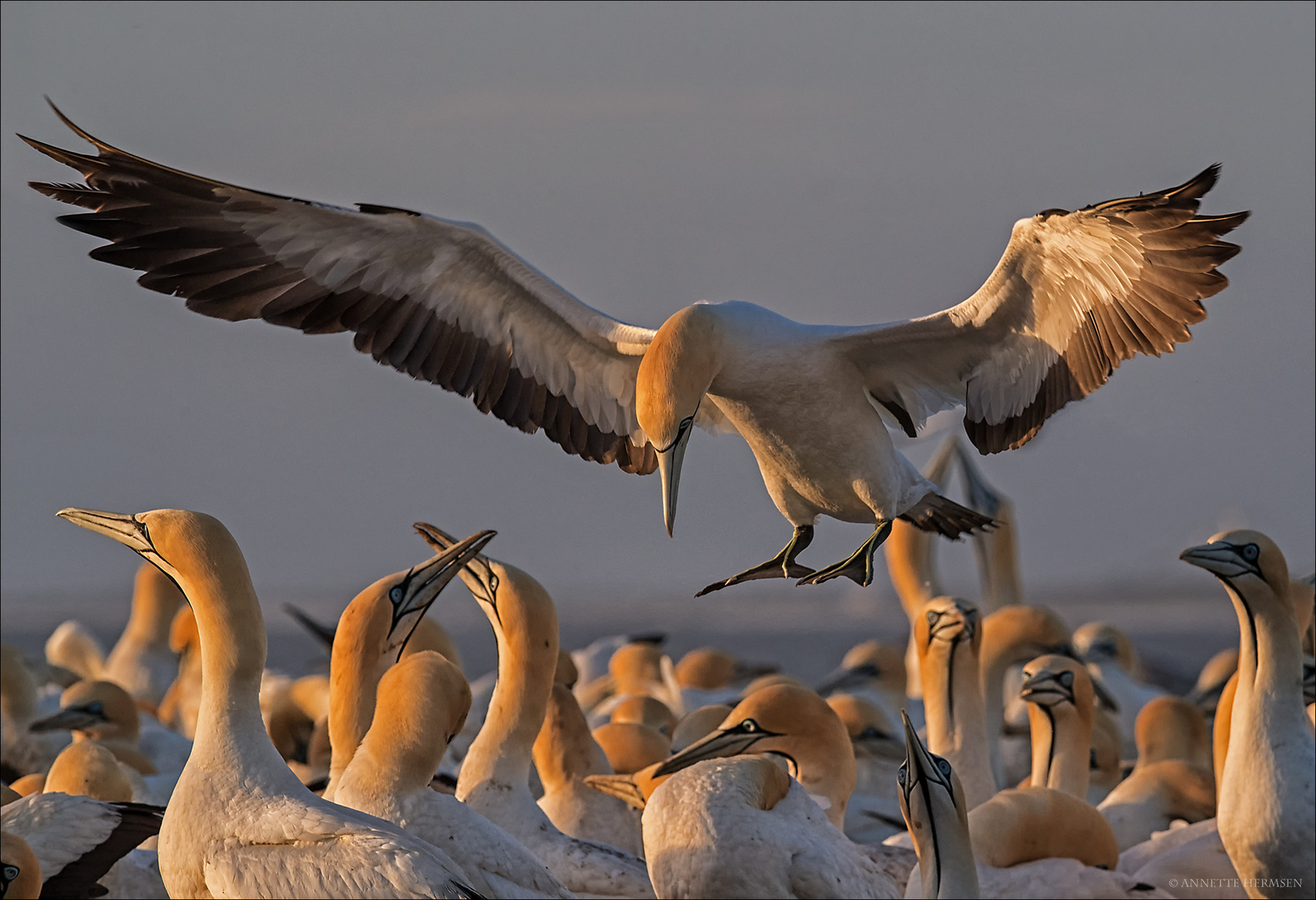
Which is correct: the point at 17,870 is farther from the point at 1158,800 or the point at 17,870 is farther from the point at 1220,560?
the point at 1158,800

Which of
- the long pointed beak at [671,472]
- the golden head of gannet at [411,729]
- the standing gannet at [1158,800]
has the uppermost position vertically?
the long pointed beak at [671,472]

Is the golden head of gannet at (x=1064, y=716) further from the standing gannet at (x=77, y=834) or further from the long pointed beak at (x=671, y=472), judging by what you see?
the standing gannet at (x=77, y=834)

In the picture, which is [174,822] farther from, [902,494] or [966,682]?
[966,682]

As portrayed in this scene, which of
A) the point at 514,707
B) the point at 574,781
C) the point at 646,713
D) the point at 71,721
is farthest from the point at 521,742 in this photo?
the point at 71,721

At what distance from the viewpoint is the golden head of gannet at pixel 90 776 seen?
682cm

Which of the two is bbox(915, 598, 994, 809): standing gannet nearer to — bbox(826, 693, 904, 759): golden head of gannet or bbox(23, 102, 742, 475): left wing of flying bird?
bbox(826, 693, 904, 759): golden head of gannet

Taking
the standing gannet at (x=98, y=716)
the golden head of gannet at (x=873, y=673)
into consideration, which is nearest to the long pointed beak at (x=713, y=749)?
the standing gannet at (x=98, y=716)

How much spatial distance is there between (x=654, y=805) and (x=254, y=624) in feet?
4.90

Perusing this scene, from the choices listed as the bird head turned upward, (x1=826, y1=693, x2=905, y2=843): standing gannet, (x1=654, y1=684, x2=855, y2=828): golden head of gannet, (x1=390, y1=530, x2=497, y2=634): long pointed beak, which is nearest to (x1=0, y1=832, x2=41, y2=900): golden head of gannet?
(x1=390, y1=530, x2=497, y2=634): long pointed beak

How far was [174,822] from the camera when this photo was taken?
452cm

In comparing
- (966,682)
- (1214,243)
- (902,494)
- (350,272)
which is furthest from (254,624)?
(966,682)

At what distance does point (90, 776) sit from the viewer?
269 inches

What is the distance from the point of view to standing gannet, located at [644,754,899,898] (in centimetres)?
538

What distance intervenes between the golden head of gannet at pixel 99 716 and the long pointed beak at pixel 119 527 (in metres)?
4.50
